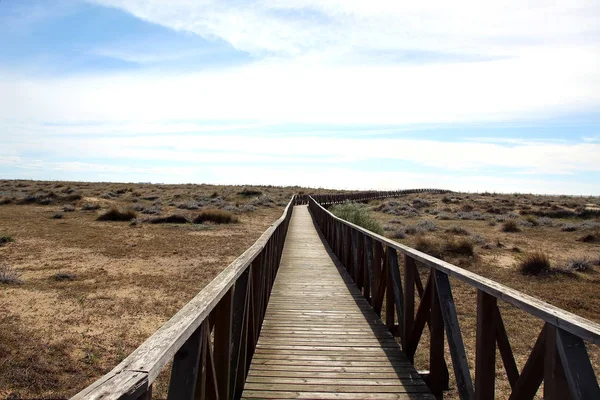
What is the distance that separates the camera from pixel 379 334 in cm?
517

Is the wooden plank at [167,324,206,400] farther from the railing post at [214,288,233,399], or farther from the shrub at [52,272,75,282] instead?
the shrub at [52,272,75,282]

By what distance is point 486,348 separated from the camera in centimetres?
285

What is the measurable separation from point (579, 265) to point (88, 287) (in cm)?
1203

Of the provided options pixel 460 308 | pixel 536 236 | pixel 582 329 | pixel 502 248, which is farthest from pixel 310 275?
pixel 536 236

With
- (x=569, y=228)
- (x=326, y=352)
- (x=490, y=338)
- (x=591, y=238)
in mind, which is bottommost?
(x=326, y=352)

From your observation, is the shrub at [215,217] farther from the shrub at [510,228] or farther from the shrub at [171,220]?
the shrub at [510,228]

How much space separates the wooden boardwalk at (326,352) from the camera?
366 centimetres

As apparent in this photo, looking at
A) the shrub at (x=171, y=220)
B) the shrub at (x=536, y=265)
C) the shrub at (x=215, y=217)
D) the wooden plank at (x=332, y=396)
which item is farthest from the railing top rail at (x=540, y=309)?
the shrub at (x=171, y=220)

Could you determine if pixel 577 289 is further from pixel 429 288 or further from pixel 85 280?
pixel 85 280

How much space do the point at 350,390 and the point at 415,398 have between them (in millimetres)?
513

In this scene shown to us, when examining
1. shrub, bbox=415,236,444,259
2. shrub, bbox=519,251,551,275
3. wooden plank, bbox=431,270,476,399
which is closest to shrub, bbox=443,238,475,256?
shrub, bbox=415,236,444,259

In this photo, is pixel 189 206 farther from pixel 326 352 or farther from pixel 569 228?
pixel 326 352

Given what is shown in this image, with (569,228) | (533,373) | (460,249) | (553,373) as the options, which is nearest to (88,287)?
(533,373)

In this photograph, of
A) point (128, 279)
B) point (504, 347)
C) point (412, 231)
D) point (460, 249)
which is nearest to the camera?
point (504, 347)
